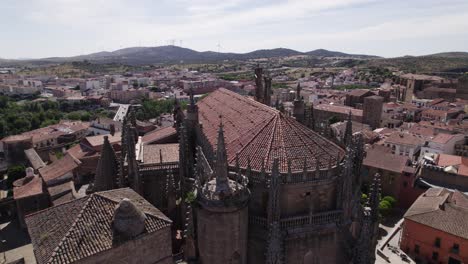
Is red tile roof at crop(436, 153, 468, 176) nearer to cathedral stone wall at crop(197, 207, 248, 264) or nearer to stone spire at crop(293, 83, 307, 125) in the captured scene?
stone spire at crop(293, 83, 307, 125)

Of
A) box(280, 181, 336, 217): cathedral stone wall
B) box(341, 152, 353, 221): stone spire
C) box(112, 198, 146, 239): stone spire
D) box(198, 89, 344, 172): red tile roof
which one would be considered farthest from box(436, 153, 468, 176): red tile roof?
box(112, 198, 146, 239): stone spire

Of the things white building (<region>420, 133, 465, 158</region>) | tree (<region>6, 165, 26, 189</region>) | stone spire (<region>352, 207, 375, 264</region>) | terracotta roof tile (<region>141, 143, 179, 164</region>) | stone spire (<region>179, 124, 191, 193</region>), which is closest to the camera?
stone spire (<region>352, 207, 375, 264</region>)

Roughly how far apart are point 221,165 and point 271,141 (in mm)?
5161

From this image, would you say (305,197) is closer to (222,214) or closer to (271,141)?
(271,141)

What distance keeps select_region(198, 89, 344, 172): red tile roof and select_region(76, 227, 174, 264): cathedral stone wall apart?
274 inches

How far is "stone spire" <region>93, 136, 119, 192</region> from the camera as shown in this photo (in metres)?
32.0

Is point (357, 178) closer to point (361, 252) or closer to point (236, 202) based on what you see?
point (361, 252)

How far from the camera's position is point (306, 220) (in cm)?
2209

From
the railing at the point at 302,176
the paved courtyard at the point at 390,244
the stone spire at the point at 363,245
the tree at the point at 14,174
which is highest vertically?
the railing at the point at 302,176

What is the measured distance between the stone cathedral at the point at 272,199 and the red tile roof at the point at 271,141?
0.24 ft

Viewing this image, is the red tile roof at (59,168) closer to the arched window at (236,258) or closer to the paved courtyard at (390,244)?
the arched window at (236,258)

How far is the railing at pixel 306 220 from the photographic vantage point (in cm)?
2180

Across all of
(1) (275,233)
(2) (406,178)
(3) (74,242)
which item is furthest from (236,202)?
(2) (406,178)

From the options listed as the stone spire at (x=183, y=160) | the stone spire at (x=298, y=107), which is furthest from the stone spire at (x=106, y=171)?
the stone spire at (x=298, y=107)
